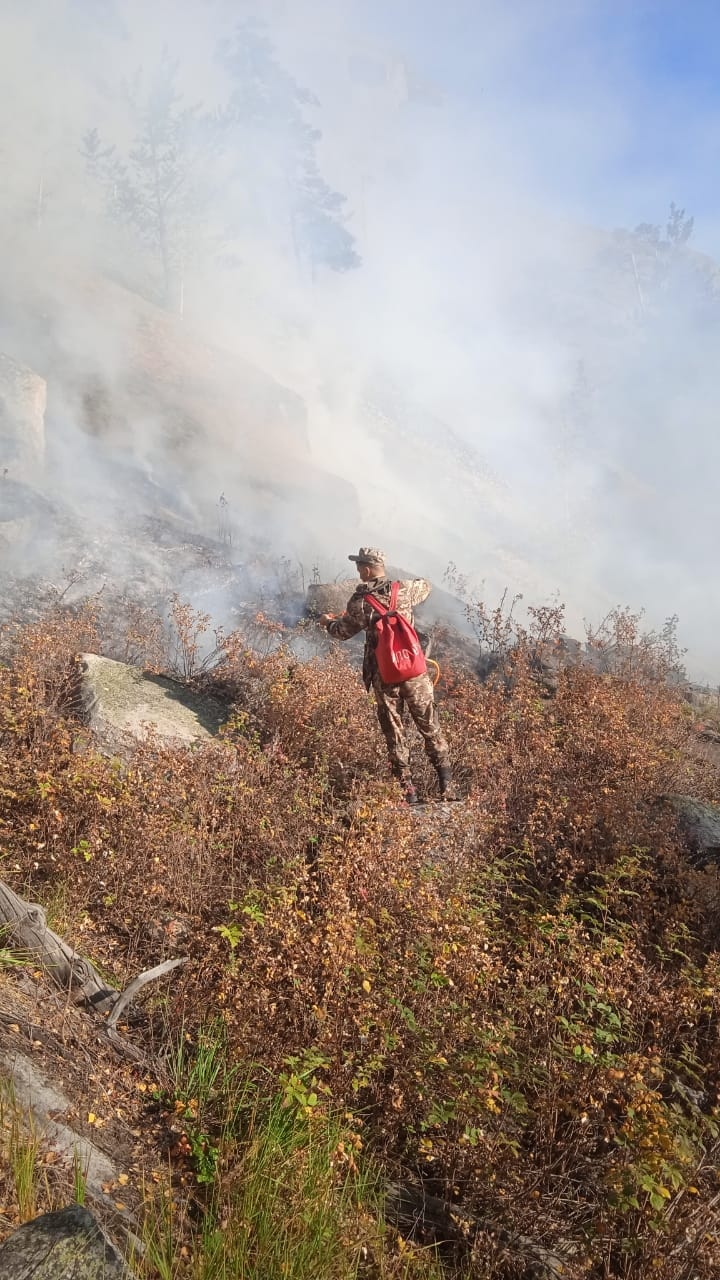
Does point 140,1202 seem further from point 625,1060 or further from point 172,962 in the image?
point 625,1060

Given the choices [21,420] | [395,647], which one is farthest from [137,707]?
[21,420]

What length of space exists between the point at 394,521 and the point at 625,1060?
23.1m

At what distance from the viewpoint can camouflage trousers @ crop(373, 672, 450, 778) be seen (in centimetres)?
542

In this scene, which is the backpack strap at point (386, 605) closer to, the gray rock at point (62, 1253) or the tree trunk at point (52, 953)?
the tree trunk at point (52, 953)

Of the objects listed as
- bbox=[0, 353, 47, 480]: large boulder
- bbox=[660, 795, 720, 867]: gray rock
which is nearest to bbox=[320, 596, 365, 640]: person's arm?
bbox=[660, 795, 720, 867]: gray rock

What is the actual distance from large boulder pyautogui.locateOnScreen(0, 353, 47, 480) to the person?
871 centimetres

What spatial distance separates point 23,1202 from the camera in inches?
67.1

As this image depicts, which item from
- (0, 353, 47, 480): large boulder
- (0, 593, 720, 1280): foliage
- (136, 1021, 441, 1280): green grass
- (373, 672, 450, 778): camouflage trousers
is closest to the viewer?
(136, 1021, 441, 1280): green grass

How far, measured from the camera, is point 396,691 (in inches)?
215

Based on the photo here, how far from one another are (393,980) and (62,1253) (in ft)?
6.33

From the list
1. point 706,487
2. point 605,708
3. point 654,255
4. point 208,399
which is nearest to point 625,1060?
point 605,708

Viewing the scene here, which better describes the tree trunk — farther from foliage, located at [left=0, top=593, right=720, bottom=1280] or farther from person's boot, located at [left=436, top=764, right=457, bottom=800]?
person's boot, located at [left=436, top=764, right=457, bottom=800]

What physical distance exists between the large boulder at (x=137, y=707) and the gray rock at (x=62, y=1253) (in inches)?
147

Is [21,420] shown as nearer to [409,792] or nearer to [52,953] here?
[409,792]
